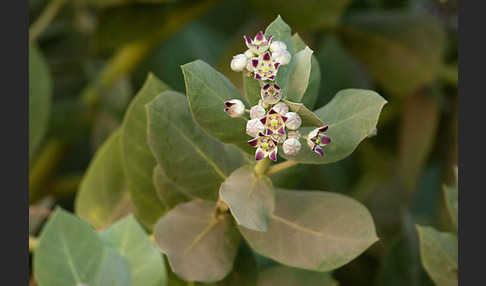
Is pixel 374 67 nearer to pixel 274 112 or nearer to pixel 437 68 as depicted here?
pixel 437 68

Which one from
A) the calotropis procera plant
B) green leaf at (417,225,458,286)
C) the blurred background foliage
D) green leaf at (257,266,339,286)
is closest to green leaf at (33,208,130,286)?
the calotropis procera plant

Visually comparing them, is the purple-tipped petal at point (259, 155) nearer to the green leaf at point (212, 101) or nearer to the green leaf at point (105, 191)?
the green leaf at point (212, 101)

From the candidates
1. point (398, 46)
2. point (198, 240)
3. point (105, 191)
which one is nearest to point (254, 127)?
point (198, 240)

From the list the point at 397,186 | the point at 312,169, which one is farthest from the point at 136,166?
the point at 397,186

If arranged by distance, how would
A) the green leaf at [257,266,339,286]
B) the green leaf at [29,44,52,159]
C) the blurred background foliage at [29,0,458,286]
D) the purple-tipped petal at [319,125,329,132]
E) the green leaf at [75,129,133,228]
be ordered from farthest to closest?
the blurred background foliage at [29,0,458,286]
the green leaf at [29,44,52,159]
the green leaf at [75,129,133,228]
the green leaf at [257,266,339,286]
the purple-tipped petal at [319,125,329,132]

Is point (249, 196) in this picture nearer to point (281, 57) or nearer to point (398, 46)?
point (281, 57)

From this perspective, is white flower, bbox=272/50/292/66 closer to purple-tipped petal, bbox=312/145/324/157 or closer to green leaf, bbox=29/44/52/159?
purple-tipped petal, bbox=312/145/324/157
